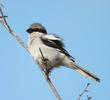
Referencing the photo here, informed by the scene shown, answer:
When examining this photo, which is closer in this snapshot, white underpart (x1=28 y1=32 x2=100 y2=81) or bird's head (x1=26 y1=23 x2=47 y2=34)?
white underpart (x1=28 y1=32 x2=100 y2=81)

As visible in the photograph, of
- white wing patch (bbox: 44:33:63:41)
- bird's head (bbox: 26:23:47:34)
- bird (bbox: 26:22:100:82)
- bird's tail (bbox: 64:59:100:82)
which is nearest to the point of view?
bird's tail (bbox: 64:59:100:82)

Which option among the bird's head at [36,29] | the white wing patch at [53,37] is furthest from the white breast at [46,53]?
the bird's head at [36,29]

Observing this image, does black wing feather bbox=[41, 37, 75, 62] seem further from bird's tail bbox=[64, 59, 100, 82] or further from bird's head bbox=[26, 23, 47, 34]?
bird's head bbox=[26, 23, 47, 34]

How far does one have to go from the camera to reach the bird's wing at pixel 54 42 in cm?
532

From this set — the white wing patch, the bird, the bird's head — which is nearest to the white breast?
the bird

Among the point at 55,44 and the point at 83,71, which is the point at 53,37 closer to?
the point at 55,44

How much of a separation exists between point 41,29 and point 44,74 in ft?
7.42

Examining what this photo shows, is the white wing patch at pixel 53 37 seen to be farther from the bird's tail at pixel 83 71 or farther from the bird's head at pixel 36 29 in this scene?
the bird's tail at pixel 83 71

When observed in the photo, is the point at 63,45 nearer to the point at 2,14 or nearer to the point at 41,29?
the point at 41,29

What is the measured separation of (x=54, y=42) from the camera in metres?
5.35

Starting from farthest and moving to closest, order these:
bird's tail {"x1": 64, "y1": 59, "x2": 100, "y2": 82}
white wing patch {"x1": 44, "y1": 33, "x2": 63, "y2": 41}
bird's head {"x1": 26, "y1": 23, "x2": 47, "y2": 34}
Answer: bird's head {"x1": 26, "y1": 23, "x2": 47, "y2": 34} < white wing patch {"x1": 44, "y1": 33, "x2": 63, "y2": 41} < bird's tail {"x1": 64, "y1": 59, "x2": 100, "y2": 82}

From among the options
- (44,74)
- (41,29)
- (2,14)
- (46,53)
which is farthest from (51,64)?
(2,14)

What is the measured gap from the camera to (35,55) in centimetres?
521

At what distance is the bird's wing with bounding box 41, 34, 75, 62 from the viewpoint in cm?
532
